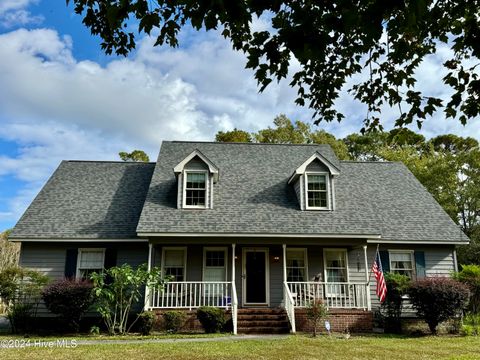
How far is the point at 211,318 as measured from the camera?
43.3ft

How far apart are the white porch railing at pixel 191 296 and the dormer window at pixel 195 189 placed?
119 inches

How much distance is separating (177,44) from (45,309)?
12.4 metres

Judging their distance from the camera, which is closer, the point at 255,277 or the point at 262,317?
the point at 262,317

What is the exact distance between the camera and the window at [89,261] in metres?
15.7

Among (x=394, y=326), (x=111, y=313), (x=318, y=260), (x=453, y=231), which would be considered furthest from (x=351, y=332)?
(x=111, y=313)

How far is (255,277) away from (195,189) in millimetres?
4000

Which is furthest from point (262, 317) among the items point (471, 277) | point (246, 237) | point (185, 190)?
point (471, 277)

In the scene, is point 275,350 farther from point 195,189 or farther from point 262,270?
point 195,189

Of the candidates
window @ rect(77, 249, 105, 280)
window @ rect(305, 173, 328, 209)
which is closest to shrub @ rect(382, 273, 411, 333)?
window @ rect(305, 173, 328, 209)

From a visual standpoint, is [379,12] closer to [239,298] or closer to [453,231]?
[239,298]

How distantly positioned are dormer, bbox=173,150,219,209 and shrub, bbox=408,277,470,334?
7747mm

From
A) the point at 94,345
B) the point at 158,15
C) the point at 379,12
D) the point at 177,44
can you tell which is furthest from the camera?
the point at 94,345

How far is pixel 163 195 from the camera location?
16.4 meters

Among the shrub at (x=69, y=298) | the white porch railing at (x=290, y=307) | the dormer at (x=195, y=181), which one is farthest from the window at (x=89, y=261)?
the white porch railing at (x=290, y=307)
